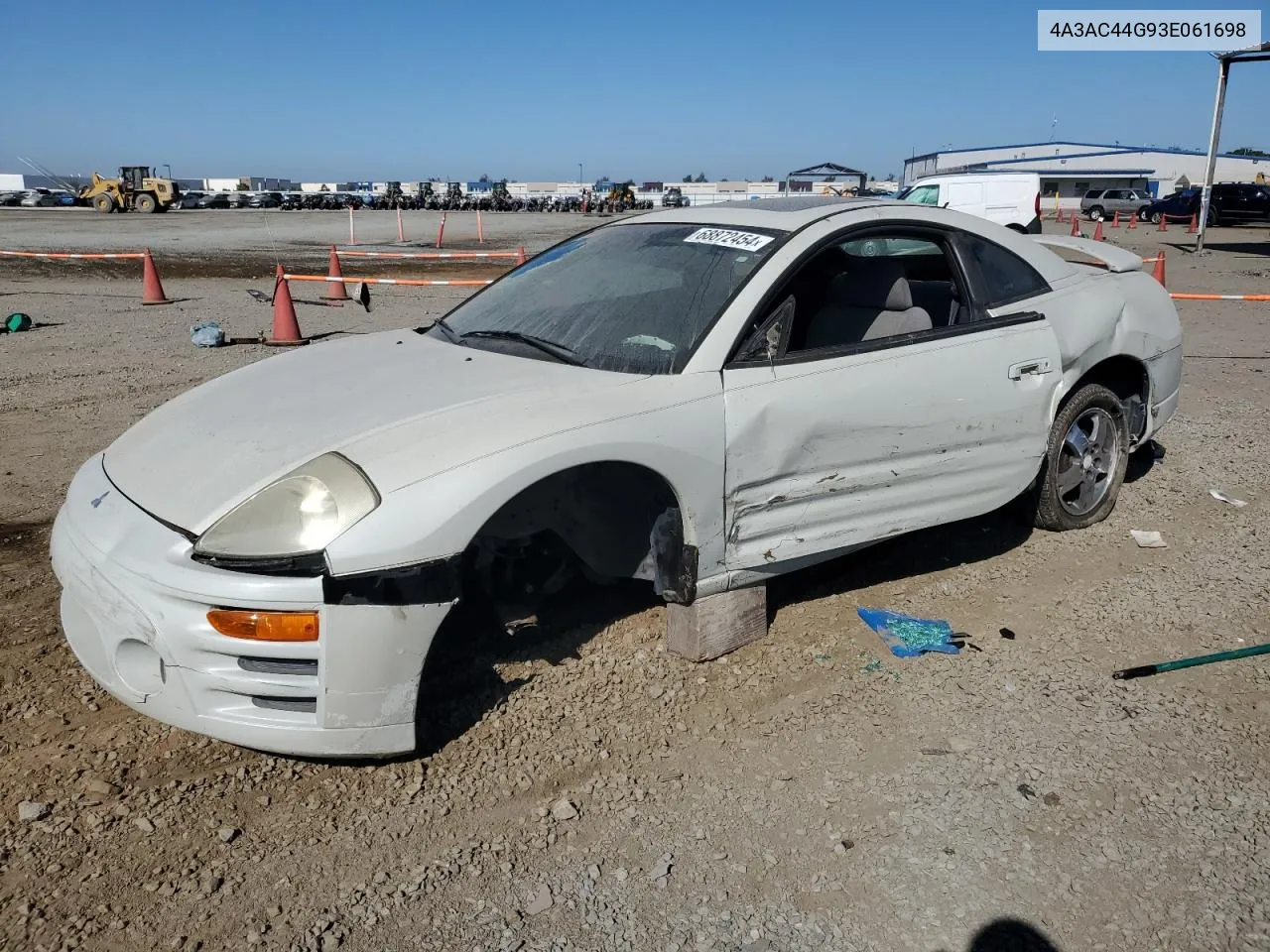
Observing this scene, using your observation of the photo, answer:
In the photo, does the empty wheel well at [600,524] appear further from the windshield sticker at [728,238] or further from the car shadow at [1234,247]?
the car shadow at [1234,247]

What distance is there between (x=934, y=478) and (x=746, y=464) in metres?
0.96

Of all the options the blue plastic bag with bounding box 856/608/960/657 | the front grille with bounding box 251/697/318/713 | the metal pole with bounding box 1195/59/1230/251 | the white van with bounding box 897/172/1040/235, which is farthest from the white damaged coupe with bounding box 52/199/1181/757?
the metal pole with bounding box 1195/59/1230/251

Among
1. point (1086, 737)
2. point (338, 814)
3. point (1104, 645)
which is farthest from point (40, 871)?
point (1104, 645)

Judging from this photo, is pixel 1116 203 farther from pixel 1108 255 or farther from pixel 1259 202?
pixel 1108 255

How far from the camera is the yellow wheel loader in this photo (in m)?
46.9

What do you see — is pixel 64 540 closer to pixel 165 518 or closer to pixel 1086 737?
pixel 165 518

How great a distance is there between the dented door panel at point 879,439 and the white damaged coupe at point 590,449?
0.01 m

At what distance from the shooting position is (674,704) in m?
3.31

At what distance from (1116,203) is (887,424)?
5207 cm

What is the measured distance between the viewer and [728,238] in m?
3.79

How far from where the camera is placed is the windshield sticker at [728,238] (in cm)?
369

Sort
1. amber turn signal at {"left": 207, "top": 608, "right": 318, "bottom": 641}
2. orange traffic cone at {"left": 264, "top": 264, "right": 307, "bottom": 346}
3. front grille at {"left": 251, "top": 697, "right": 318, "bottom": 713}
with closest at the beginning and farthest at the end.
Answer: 1. amber turn signal at {"left": 207, "top": 608, "right": 318, "bottom": 641}
2. front grille at {"left": 251, "top": 697, "right": 318, "bottom": 713}
3. orange traffic cone at {"left": 264, "top": 264, "right": 307, "bottom": 346}

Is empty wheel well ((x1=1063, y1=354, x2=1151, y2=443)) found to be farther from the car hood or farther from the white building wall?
the white building wall

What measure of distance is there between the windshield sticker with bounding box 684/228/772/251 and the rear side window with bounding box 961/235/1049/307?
1055 millimetres
